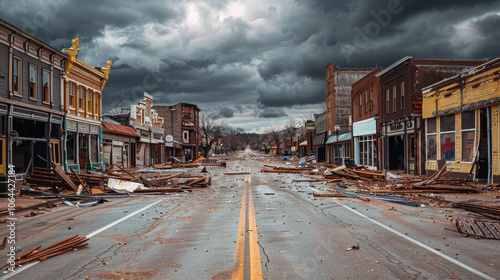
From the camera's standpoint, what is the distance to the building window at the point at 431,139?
81.1ft

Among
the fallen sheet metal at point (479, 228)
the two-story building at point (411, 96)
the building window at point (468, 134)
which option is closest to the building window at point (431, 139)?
the two-story building at point (411, 96)

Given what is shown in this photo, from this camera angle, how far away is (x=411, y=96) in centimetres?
2745

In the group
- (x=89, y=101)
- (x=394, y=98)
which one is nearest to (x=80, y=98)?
(x=89, y=101)

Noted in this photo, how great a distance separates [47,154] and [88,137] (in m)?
7.83

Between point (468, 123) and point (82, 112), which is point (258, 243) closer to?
point (468, 123)

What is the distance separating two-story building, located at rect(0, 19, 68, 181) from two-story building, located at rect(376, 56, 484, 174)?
22.8 meters

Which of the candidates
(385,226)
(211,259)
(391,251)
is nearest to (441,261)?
(391,251)

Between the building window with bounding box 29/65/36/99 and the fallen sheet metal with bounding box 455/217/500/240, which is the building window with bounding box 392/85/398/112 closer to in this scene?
the fallen sheet metal with bounding box 455/217/500/240

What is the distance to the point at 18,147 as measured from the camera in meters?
22.1

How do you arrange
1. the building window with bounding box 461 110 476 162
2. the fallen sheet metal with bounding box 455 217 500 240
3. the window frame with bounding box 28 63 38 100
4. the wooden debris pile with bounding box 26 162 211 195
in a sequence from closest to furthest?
the fallen sheet metal with bounding box 455 217 500 240
the wooden debris pile with bounding box 26 162 211 195
the building window with bounding box 461 110 476 162
the window frame with bounding box 28 63 38 100

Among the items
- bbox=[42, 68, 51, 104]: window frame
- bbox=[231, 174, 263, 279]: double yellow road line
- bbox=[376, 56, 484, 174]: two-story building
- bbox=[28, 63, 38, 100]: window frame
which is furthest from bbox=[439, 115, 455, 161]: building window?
bbox=[42, 68, 51, 104]: window frame

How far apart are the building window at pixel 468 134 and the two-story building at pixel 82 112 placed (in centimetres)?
2568

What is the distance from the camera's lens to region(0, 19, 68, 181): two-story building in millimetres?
19844

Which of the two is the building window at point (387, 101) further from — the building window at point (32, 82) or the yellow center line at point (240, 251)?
the building window at point (32, 82)
